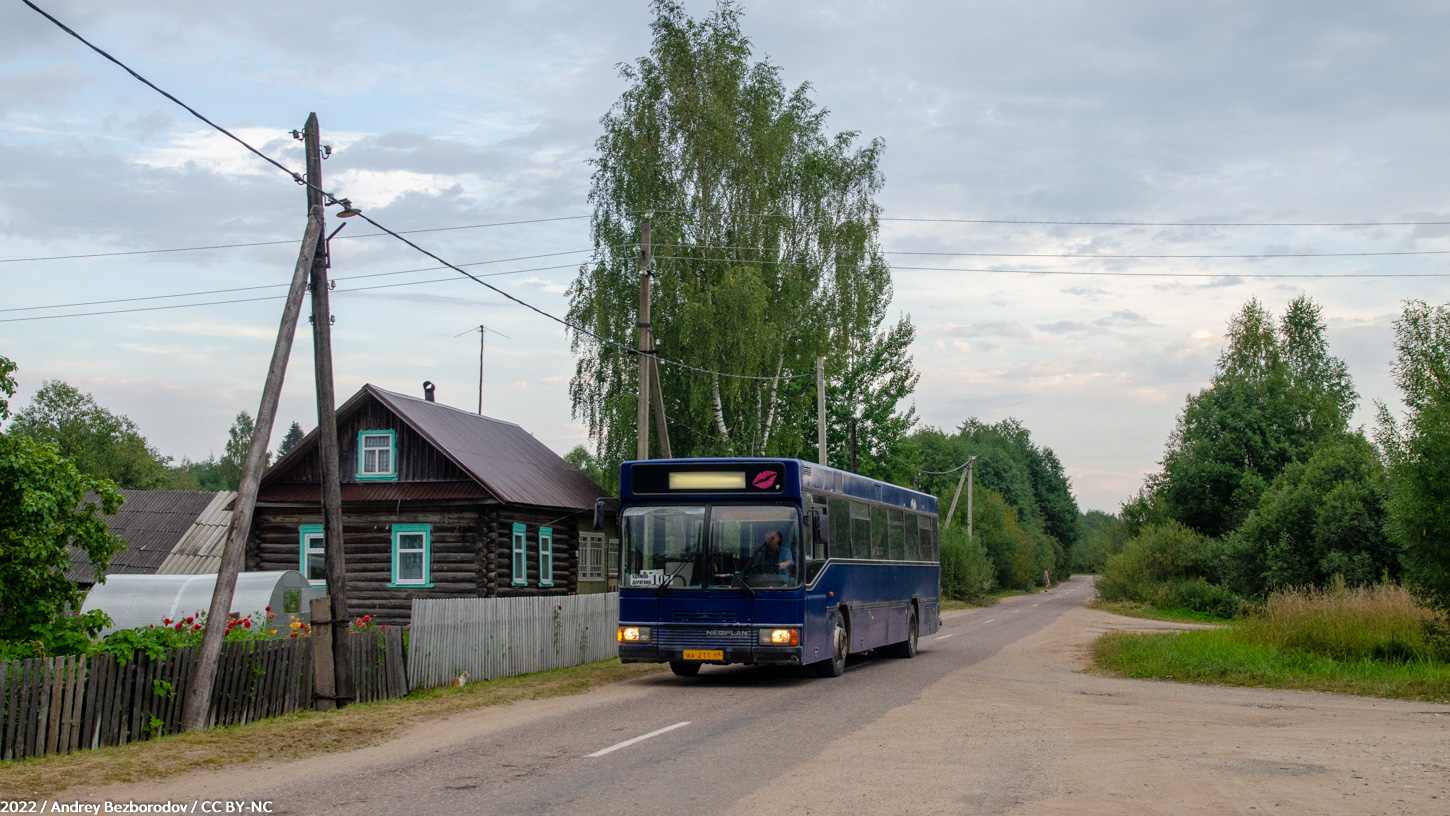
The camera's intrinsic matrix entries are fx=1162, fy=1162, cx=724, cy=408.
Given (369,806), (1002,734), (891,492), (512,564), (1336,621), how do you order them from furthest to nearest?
(512,564) < (891,492) < (1336,621) < (1002,734) < (369,806)

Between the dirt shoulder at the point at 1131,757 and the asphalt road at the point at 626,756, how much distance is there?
1.51ft

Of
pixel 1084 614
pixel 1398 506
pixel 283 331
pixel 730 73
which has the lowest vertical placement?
pixel 1084 614

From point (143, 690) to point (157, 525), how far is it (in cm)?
2780

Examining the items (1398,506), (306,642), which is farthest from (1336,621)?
(306,642)

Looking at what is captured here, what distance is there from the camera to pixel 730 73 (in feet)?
119

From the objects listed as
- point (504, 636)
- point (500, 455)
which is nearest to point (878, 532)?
point (504, 636)

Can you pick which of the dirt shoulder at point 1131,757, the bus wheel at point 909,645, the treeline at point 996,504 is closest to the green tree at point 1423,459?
the dirt shoulder at point 1131,757

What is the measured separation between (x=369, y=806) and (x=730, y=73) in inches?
1238

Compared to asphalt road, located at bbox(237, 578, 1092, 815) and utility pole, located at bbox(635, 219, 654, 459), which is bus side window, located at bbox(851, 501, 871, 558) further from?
utility pole, located at bbox(635, 219, 654, 459)

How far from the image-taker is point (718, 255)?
3562 centimetres

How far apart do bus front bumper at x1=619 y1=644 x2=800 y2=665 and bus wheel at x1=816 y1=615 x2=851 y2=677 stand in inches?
70.7

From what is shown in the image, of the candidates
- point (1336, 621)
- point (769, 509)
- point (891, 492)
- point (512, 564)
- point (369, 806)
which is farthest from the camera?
point (512, 564)

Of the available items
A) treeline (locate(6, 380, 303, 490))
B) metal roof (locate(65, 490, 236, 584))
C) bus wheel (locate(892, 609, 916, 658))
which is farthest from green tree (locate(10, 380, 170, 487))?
bus wheel (locate(892, 609, 916, 658))

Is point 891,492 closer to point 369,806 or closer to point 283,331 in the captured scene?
point 283,331
